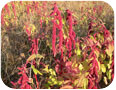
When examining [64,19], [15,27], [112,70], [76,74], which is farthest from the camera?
[15,27]

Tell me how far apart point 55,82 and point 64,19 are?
0.58m

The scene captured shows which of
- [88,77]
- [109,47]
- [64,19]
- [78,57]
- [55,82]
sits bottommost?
[55,82]

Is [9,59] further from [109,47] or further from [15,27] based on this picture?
[109,47]

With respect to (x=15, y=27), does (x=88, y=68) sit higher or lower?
lower

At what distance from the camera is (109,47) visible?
46.5 inches

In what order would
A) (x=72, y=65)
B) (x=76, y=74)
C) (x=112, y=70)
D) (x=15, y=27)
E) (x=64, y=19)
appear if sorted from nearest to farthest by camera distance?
(x=64, y=19), (x=76, y=74), (x=72, y=65), (x=112, y=70), (x=15, y=27)

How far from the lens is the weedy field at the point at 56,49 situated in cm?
100

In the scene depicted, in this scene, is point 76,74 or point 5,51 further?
point 5,51

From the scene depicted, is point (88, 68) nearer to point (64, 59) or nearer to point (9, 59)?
point (64, 59)

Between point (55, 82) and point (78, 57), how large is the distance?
12.0 inches

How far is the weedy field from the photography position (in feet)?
3.28

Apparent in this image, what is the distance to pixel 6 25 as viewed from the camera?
212 cm

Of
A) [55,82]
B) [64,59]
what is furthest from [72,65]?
[55,82]

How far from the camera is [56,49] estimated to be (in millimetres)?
1334
